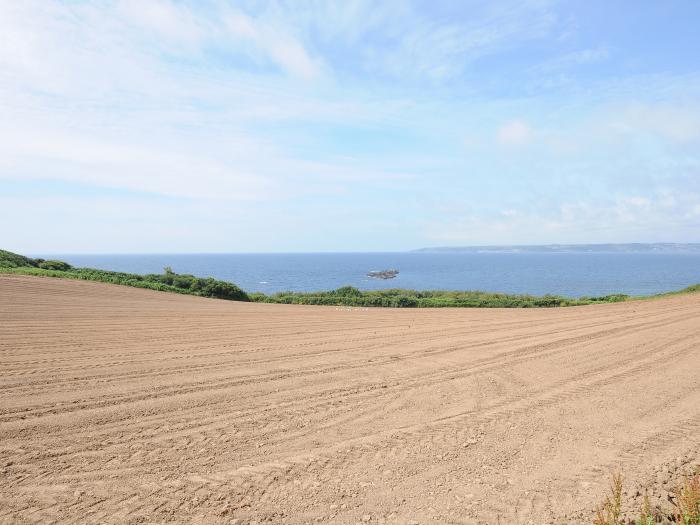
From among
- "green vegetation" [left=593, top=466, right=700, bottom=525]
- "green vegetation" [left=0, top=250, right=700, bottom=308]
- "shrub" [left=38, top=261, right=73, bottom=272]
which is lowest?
"green vegetation" [left=593, top=466, right=700, bottom=525]

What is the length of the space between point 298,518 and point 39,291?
19343mm

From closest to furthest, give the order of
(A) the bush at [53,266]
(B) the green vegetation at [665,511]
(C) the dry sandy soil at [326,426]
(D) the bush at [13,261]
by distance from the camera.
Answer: (B) the green vegetation at [665,511], (C) the dry sandy soil at [326,426], (D) the bush at [13,261], (A) the bush at [53,266]

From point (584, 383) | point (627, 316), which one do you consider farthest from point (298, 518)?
point (627, 316)

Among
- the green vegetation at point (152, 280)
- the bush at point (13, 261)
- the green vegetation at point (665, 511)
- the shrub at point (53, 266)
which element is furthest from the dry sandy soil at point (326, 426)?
the shrub at point (53, 266)

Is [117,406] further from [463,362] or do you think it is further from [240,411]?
[463,362]

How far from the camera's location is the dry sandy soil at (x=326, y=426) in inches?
179

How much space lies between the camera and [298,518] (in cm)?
433

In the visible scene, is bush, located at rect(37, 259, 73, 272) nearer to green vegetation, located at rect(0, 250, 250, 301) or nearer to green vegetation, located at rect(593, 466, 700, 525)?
green vegetation, located at rect(0, 250, 250, 301)

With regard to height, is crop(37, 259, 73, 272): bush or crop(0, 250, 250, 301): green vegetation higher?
crop(37, 259, 73, 272): bush

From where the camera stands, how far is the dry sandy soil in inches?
179

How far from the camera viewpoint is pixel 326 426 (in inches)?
250

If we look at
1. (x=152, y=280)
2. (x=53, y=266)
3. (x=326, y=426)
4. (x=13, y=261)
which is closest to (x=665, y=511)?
(x=326, y=426)

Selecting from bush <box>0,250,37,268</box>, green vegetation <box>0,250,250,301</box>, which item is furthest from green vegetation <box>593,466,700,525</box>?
bush <box>0,250,37,268</box>

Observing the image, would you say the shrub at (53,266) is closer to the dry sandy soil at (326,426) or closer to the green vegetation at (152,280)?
the green vegetation at (152,280)
